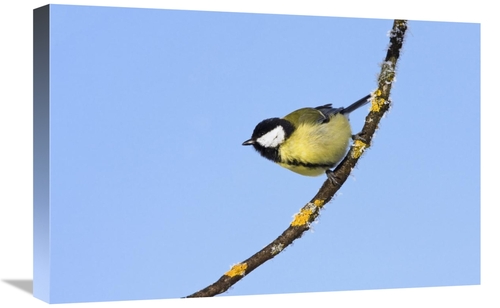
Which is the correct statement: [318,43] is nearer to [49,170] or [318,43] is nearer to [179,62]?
[179,62]

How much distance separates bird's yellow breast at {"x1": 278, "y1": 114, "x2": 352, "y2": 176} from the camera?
518cm

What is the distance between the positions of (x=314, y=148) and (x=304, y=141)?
0.07 m

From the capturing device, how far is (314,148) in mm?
5188

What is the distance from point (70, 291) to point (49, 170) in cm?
66

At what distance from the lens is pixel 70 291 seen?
5.00 meters

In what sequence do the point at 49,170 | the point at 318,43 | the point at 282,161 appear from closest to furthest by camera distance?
the point at 49,170, the point at 282,161, the point at 318,43

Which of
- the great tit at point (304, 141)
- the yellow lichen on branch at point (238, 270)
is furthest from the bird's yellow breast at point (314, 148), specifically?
the yellow lichen on branch at point (238, 270)

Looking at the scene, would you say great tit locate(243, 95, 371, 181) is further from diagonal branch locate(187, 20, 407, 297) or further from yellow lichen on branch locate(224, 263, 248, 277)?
yellow lichen on branch locate(224, 263, 248, 277)

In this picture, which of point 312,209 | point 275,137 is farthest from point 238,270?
point 275,137

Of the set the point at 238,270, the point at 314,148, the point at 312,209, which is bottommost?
the point at 238,270

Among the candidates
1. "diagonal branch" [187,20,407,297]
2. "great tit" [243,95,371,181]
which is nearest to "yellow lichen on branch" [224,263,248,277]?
"diagonal branch" [187,20,407,297]

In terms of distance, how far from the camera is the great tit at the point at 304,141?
5180mm

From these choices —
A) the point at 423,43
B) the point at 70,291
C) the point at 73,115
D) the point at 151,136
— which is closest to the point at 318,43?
the point at 423,43

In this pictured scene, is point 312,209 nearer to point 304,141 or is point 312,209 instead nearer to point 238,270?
point 304,141
